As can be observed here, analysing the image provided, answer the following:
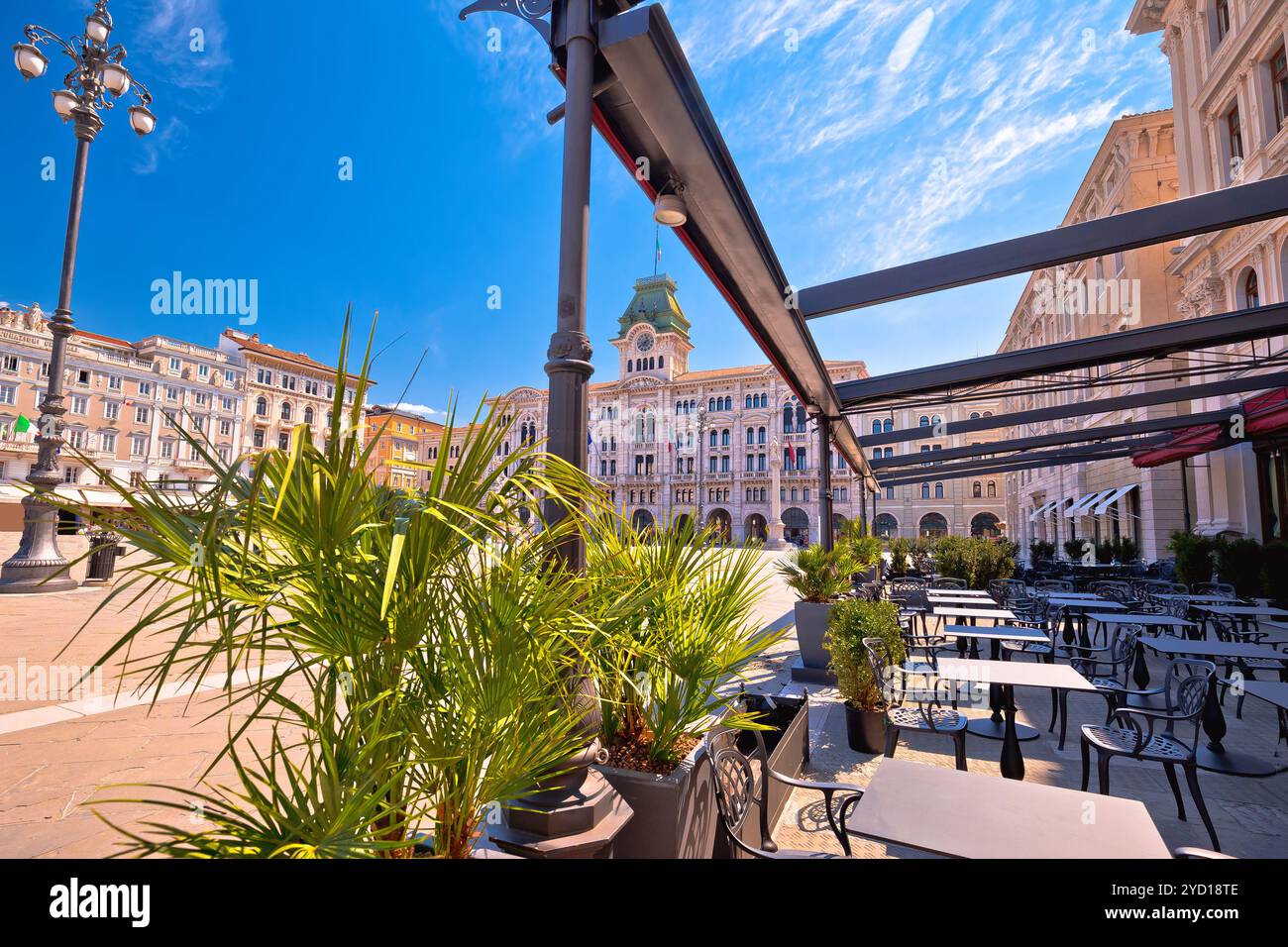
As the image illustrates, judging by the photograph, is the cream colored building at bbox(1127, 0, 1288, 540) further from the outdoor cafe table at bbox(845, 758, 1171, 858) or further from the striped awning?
the outdoor cafe table at bbox(845, 758, 1171, 858)

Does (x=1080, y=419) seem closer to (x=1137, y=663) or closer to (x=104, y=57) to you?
(x=1137, y=663)

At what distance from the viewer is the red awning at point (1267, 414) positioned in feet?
29.5

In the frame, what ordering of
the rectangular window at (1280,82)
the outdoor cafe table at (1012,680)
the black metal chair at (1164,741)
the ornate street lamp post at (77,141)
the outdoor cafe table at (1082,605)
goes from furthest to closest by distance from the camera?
the rectangular window at (1280,82), the ornate street lamp post at (77,141), the outdoor cafe table at (1082,605), the outdoor cafe table at (1012,680), the black metal chair at (1164,741)

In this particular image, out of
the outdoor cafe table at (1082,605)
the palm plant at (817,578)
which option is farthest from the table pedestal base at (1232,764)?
the outdoor cafe table at (1082,605)

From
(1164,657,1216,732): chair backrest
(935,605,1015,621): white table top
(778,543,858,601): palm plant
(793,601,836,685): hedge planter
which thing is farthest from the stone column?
(1164,657,1216,732): chair backrest

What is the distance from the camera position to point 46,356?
126ft

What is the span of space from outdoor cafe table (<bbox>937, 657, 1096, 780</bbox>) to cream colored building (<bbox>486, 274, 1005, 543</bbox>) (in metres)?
40.8

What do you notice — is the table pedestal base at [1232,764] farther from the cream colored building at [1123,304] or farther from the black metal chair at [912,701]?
the cream colored building at [1123,304]

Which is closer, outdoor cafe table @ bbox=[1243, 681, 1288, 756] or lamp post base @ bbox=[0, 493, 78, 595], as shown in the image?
outdoor cafe table @ bbox=[1243, 681, 1288, 756]

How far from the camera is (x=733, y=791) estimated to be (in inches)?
85.0

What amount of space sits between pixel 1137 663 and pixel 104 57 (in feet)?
51.5

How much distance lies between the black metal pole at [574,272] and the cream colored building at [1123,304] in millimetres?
14163

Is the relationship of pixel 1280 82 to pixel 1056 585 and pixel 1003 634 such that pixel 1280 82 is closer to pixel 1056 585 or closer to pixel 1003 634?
pixel 1056 585

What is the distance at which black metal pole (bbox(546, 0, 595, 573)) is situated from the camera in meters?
2.16
